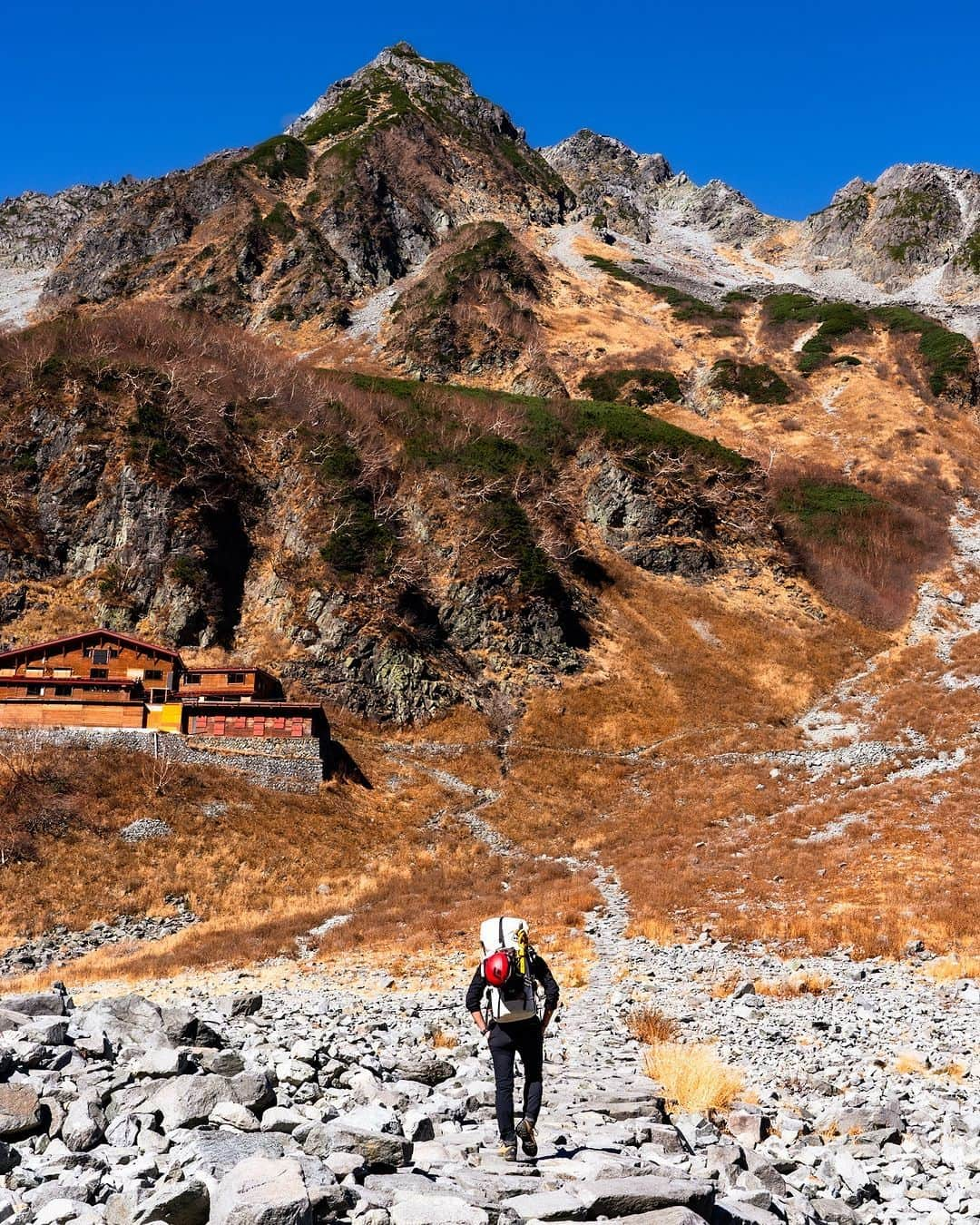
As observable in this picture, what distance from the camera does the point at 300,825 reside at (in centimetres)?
4294

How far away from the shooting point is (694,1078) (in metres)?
11.0

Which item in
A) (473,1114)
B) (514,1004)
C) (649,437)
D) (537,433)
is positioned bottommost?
(473,1114)

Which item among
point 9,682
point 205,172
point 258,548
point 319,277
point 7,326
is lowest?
point 9,682

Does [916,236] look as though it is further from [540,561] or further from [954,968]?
[954,968]

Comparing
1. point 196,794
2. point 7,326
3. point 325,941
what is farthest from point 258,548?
point 7,326

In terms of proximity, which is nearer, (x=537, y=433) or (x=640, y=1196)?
(x=640, y=1196)

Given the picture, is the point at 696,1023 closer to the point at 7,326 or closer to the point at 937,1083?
the point at 937,1083

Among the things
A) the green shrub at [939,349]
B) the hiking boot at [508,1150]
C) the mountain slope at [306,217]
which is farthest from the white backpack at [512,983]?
the mountain slope at [306,217]

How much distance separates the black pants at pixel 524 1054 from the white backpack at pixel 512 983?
11cm

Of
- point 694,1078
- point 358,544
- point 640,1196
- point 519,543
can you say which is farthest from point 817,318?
point 640,1196

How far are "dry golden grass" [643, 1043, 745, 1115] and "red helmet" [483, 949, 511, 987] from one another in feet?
12.9

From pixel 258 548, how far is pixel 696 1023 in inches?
2473

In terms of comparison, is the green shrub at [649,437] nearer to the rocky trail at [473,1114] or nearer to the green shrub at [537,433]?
the green shrub at [537,433]

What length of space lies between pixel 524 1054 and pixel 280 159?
192863 millimetres
